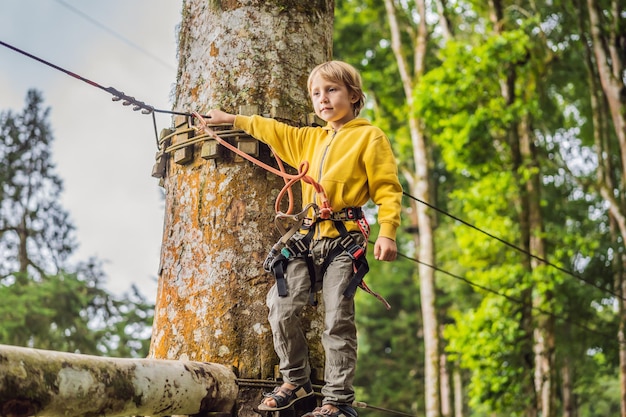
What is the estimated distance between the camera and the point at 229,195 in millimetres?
3676

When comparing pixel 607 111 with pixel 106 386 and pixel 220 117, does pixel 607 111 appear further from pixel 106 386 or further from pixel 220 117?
pixel 106 386

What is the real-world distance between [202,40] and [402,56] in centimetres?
1441

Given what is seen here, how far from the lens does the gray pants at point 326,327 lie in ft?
10.8


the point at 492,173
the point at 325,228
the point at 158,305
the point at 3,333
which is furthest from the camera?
the point at 3,333

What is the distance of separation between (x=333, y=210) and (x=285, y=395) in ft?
2.63

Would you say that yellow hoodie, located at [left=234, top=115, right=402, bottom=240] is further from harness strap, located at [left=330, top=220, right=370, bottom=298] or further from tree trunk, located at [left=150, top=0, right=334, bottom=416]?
tree trunk, located at [left=150, top=0, right=334, bottom=416]

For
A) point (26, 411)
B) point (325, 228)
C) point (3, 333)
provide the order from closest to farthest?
point (26, 411)
point (325, 228)
point (3, 333)

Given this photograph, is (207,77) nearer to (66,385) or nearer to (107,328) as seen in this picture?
(66,385)

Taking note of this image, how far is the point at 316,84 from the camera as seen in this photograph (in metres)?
3.60

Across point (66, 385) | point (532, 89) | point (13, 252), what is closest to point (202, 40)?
point (66, 385)

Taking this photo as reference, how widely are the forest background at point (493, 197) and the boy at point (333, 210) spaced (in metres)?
6.87

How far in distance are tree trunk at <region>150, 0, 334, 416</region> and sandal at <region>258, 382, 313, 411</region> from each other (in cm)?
16

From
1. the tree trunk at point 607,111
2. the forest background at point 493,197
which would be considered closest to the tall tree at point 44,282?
the forest background at point 493,197

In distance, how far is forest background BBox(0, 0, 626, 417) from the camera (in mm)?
14852
